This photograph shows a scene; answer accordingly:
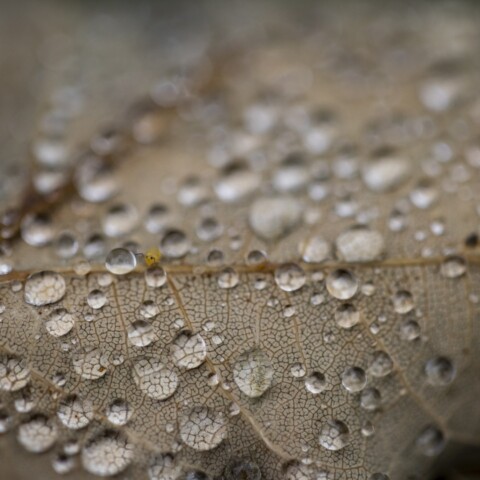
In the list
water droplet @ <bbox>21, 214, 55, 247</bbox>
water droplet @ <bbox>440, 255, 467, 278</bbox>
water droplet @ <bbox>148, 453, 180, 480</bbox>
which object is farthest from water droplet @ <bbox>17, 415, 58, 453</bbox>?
water droplet @ <bbox>440, 255, 467, 278</bbox>

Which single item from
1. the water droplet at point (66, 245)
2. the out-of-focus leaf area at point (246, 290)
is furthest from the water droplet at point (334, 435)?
the water droplet at point (66, 245)

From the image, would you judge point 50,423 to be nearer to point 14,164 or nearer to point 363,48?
point 14,164

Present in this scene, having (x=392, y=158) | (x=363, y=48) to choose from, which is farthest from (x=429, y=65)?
(x=392, y=158)

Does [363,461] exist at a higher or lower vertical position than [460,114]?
lower

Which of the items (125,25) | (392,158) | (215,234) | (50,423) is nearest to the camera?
(50,423)

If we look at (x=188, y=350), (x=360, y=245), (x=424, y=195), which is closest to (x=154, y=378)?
(x=188, y=350)

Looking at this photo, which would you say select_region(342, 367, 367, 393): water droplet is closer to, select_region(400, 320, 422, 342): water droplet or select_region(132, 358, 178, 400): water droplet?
select_region(400, 320, 422, 342): water droplet

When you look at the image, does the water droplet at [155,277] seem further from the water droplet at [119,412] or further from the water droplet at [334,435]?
the water droplet at [334,435]
